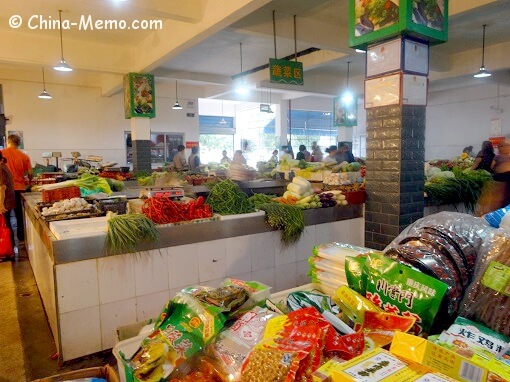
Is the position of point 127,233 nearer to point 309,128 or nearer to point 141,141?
point 141,141

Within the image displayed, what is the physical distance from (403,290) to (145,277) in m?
2.04

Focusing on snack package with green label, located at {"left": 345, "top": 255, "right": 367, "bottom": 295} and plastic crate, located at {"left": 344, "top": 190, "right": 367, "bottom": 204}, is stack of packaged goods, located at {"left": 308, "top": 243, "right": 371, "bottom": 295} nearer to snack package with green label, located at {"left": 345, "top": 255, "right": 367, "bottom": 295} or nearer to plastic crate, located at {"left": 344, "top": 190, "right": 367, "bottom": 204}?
snack package with green label, located at {"left": 345, "top": 255, "right": 367, "bottom": 295}

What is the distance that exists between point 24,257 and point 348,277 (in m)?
5.42

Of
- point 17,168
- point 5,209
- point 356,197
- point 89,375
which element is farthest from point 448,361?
point 17,168

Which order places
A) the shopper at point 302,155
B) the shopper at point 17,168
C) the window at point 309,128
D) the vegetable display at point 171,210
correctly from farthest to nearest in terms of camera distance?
the window at point 309,128 → the shopper at point 302,155 → the shopper at point 17,168 → the vegetable display at point 171,210

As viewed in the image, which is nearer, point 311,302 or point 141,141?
point 311,302

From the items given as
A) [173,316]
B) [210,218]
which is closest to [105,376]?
[173,316]

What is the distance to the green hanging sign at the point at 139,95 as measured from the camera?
8945mm

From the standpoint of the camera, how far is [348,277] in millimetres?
1355

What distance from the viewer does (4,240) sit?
511cm

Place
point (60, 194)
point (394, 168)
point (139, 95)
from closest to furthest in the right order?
point (394, 168)
point (60, 194)
point (139, 95)

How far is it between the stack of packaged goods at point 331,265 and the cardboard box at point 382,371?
2.07 ft

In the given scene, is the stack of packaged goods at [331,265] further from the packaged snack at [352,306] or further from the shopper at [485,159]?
the shopper at [485,159]

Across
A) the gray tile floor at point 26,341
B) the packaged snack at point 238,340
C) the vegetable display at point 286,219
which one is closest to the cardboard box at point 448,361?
the packaged snack at point 238,340
